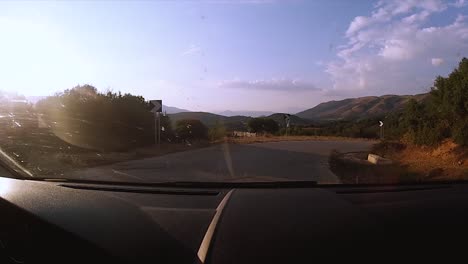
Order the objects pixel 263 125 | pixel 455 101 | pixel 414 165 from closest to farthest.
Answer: pixel 414 165 < pixel 455 101 < pixel 263 125

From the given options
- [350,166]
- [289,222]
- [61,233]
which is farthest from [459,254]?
[350,166]

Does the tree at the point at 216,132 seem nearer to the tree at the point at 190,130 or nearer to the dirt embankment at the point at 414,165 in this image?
the tree at the point at 190,130

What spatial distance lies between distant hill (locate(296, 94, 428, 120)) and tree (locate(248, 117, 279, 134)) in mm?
39573

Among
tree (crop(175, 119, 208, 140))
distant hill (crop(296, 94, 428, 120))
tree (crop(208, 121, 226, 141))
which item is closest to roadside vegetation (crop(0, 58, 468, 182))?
tree (crop(175, 119, 208, 140))

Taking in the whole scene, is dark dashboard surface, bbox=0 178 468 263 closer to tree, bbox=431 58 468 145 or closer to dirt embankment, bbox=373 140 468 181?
dirt embankment, bbox=373 140 468 181

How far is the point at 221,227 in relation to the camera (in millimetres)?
2613

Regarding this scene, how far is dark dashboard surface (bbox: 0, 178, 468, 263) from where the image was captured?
7.62 ft

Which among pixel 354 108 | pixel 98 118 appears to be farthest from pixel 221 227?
pixel 354 108

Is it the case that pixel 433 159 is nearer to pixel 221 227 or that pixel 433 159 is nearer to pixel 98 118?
pixel 221 227

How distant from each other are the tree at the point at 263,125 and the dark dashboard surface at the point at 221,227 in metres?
62.2

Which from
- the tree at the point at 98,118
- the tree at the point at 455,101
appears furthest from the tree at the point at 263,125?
the tree at the point at 455,101

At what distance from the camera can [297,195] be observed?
11.6ft

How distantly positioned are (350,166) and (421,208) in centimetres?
1415

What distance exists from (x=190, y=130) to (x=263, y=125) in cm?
3371
